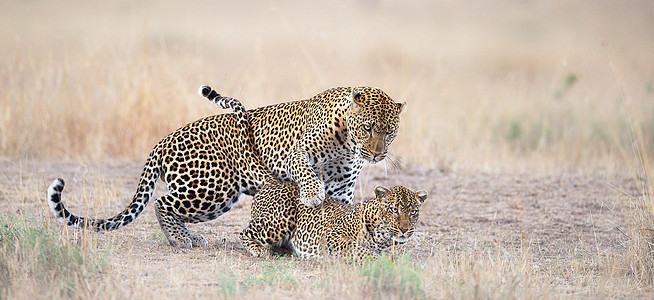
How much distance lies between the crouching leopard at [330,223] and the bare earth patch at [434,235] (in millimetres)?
182

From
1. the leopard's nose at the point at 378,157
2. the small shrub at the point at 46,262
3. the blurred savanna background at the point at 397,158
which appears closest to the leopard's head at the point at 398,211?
the blurred savanna background at the point at 397,158

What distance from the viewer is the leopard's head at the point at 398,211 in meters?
6.08

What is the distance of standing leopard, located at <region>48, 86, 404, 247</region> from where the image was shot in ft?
22.0

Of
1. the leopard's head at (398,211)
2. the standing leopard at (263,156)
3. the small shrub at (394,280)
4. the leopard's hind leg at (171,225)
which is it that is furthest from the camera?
the leopard's hind leg at (171,225)

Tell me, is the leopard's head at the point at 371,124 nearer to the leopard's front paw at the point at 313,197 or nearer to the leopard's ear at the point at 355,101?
the leopard's ear at the point at 355,101

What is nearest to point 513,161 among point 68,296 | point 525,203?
point 525,203

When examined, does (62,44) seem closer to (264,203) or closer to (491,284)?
(264,203)

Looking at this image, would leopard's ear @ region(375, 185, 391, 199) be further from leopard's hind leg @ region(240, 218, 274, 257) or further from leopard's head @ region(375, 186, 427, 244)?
leopard's hind leg @ region(240, 218, 274, 257)

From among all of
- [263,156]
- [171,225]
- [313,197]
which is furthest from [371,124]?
[171,225]

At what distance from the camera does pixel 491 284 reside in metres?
5.72

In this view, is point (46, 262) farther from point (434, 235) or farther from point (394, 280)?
point (434, 235)

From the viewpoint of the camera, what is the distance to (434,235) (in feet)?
26.4

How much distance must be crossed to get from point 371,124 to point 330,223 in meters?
0.91

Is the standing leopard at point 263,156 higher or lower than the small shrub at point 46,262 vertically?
higher
